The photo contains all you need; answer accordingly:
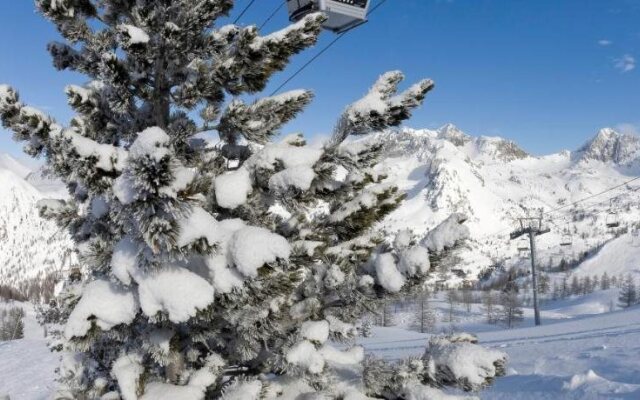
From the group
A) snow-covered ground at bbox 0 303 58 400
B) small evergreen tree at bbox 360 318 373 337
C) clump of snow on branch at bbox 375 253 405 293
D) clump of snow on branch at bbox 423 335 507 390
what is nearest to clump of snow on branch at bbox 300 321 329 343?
clump of snow on branch at bbox 375 253 405 293

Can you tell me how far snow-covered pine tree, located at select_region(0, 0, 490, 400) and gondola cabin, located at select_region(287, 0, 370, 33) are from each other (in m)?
1.47

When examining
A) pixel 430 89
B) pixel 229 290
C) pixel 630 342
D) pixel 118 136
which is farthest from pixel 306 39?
pixel 630 342

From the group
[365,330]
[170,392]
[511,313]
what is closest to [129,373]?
[170,392]

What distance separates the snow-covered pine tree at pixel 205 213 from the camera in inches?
109

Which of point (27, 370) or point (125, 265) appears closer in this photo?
point (125, 265)

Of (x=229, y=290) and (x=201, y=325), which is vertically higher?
(x=229, y=290)

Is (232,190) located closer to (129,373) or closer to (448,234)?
(448,234)

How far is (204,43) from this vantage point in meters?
4.54

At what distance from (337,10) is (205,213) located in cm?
397

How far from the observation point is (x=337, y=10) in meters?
5.69

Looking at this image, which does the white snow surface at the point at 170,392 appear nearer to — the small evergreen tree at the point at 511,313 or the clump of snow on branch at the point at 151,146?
the clump of snow on branch at the point at 151,146

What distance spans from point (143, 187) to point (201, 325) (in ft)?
6.76

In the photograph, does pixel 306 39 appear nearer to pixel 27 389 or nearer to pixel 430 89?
pixel 430 89

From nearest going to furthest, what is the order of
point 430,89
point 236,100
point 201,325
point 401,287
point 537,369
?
1. point 430,89
2. point 401,287
3. point 201,325
4. point 236,100
5. point 537,369
